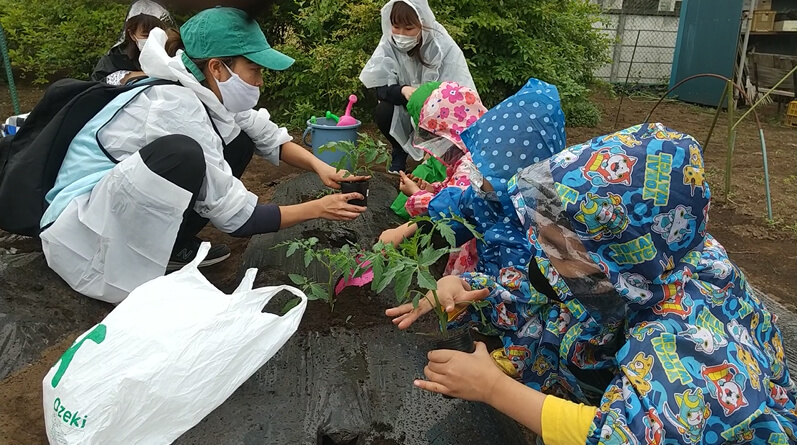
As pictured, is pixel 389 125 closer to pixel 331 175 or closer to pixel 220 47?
pixel 331 175

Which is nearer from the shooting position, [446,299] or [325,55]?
[446,299]

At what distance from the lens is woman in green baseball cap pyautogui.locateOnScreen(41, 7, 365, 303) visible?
189 cm

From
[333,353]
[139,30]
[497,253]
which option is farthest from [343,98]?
[333,353]

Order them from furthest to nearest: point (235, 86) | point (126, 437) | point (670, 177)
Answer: point (235, 86), point (126, 437), point (670, 177)

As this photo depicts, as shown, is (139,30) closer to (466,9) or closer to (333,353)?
(333,353)

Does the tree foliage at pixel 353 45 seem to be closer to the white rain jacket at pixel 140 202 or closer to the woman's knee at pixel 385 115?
the woman's knee at pixel 385 115

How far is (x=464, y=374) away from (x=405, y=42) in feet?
9.08

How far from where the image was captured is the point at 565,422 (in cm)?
117

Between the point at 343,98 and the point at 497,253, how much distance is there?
3.31 metres

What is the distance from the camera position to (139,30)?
2.56m

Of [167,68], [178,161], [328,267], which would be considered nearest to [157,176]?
[178,161]

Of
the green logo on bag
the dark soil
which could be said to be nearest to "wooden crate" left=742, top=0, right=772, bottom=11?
the dark soil

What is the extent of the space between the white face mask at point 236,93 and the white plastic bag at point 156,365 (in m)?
0.89

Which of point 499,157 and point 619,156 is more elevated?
point 619,156
